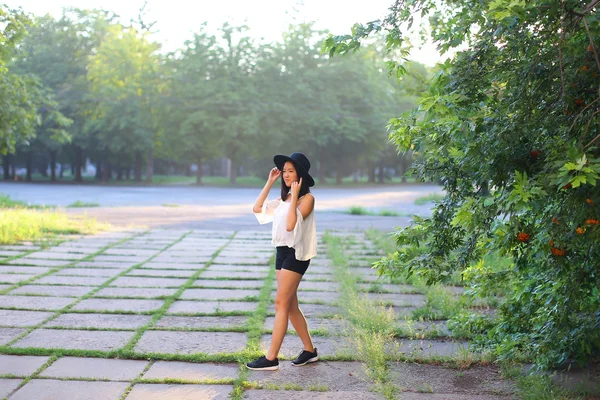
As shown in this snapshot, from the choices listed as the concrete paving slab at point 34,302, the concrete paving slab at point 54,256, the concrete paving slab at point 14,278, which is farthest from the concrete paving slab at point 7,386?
the concrete paving slab at point 54,256

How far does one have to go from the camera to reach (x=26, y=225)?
502 inches

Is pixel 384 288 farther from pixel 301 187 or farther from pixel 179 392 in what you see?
pixel 179 392

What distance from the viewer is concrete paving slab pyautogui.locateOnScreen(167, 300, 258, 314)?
6.77 meters

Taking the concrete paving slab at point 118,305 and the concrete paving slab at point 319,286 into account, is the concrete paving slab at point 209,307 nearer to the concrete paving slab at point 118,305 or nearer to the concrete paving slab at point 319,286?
the concrete paving slab at point 118,305

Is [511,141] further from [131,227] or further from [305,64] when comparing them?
[305,64]

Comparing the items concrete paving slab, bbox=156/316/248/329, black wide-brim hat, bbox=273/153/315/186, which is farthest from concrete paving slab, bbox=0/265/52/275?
black wide-brim hat, bbox=273/153/315/186

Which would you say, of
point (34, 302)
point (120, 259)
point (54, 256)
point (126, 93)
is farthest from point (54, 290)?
point (126, 93)

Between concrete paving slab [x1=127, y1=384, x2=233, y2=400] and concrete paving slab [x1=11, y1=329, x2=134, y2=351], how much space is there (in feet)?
3.37

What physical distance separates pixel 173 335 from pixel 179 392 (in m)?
1.51

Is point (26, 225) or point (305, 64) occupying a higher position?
point (305, 64)

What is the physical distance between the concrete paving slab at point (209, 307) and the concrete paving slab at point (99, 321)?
0.44m

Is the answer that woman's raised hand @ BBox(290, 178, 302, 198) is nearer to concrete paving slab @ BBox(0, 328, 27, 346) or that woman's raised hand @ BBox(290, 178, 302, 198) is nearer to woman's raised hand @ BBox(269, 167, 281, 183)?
woman's raised hand @ BBox(269, 167, 281, 183)

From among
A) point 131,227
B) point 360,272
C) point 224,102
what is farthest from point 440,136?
point 224,102

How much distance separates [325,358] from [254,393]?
0.96m
